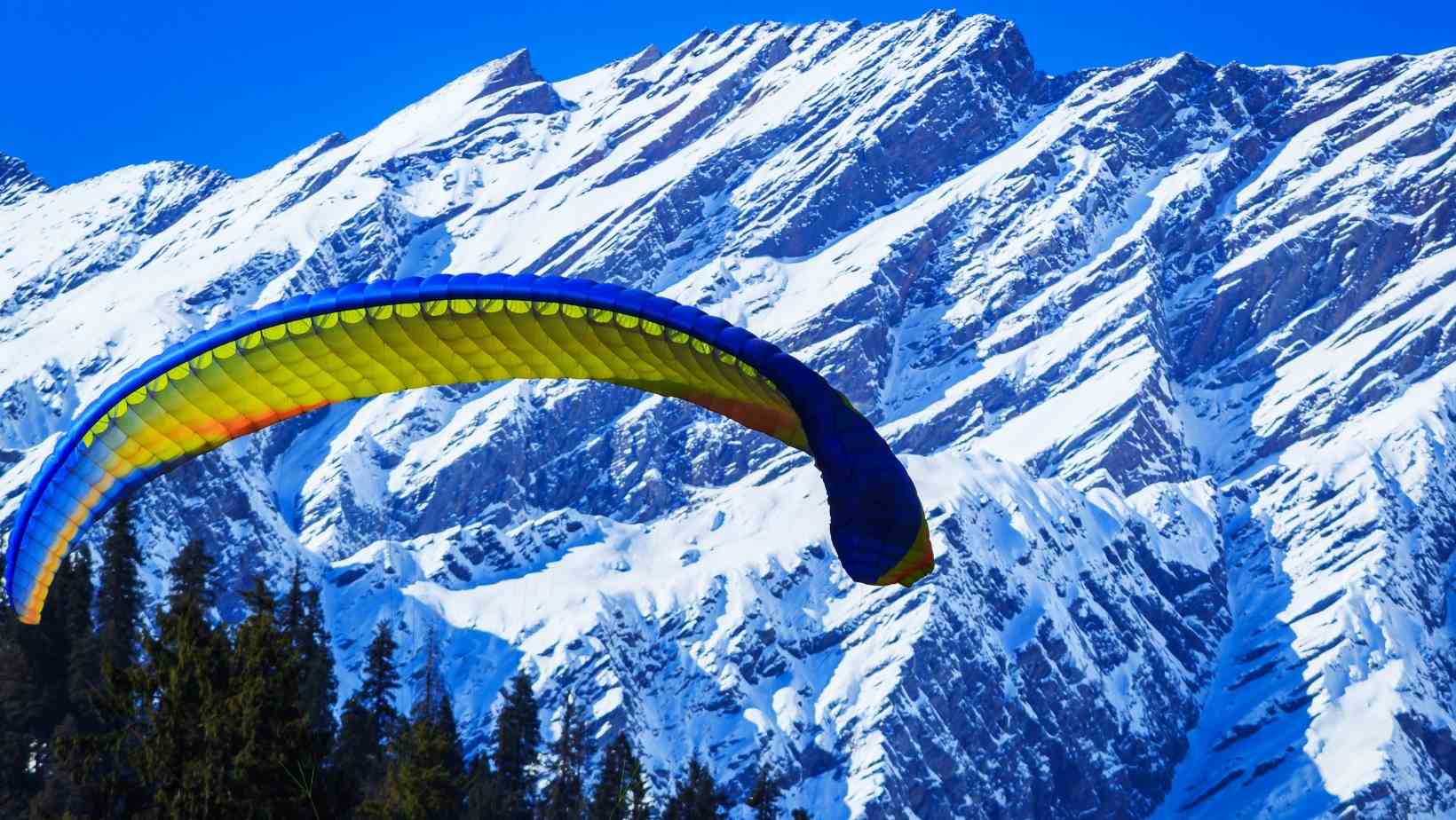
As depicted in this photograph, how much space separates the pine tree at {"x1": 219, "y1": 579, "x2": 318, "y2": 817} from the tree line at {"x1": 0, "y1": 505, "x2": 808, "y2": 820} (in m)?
0.02

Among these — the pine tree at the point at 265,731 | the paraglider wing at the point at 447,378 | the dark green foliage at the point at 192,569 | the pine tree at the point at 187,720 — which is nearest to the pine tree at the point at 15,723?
the dark green foliage at the point at 192,569

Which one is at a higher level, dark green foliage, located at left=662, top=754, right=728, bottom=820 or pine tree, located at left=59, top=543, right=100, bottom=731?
pine tree, located at left=59, top=543, right=100, bottom=731

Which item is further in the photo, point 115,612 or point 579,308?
point 115,612

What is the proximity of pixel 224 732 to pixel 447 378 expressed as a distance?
580cm

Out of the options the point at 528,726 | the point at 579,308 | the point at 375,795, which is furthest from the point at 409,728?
the point at 579,308

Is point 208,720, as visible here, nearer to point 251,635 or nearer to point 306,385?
point 251,635

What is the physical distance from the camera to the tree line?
3944 centimetres

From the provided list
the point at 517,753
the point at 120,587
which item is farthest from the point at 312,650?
the point at 517,753

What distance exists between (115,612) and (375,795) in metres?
9.06

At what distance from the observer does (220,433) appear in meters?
40.0

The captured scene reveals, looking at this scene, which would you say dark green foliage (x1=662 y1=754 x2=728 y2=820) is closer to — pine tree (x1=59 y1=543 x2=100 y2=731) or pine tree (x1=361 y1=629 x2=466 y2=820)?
pine tree (x1=361 y1=629 x2=466 y2=820)

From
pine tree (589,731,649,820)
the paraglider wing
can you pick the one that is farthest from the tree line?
the paraglider wing

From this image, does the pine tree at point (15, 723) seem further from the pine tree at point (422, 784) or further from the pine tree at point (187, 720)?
the pine tree at point (187, 720)

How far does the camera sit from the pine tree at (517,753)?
2889 inches
